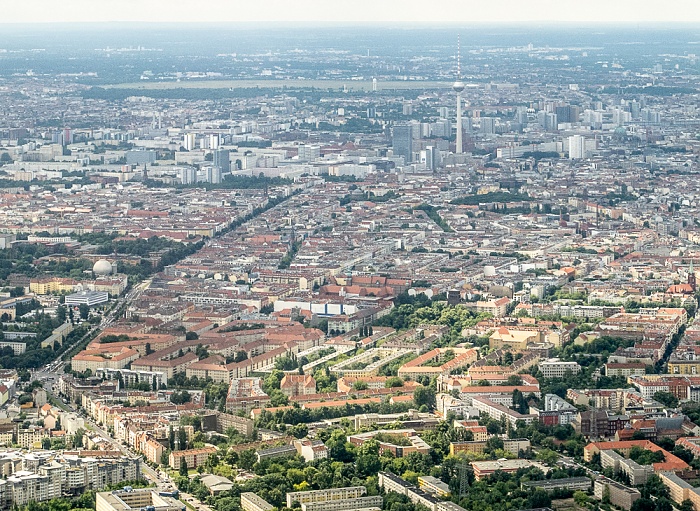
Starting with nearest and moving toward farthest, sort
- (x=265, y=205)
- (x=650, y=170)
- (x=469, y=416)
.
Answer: (x=469, y=416), (x=265, y=205), (x=650, y=170)

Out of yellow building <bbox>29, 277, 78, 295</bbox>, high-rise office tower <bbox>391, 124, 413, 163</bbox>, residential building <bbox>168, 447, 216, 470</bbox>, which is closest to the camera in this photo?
residential building <bbox>168, 447, 216, 470</bbox>

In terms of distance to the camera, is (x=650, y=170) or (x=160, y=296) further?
(x=650, y=170)

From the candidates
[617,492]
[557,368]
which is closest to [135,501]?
[617,492]

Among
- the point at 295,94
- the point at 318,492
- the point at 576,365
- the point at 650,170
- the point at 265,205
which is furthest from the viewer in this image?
the point at 295,94

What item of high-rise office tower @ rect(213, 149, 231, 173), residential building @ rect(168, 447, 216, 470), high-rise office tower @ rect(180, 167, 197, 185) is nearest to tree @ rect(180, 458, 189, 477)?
residential building @ rect(168, 447, 216, 470)

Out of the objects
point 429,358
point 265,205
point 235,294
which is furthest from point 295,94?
point 429,358

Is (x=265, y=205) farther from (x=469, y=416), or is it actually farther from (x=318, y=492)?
(x=318, y=492)

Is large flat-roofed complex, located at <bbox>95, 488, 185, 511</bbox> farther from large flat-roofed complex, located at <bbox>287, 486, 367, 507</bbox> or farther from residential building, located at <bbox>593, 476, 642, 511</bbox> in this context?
residential building, located at <bbox>593, 476, 642, 511</bbox>
